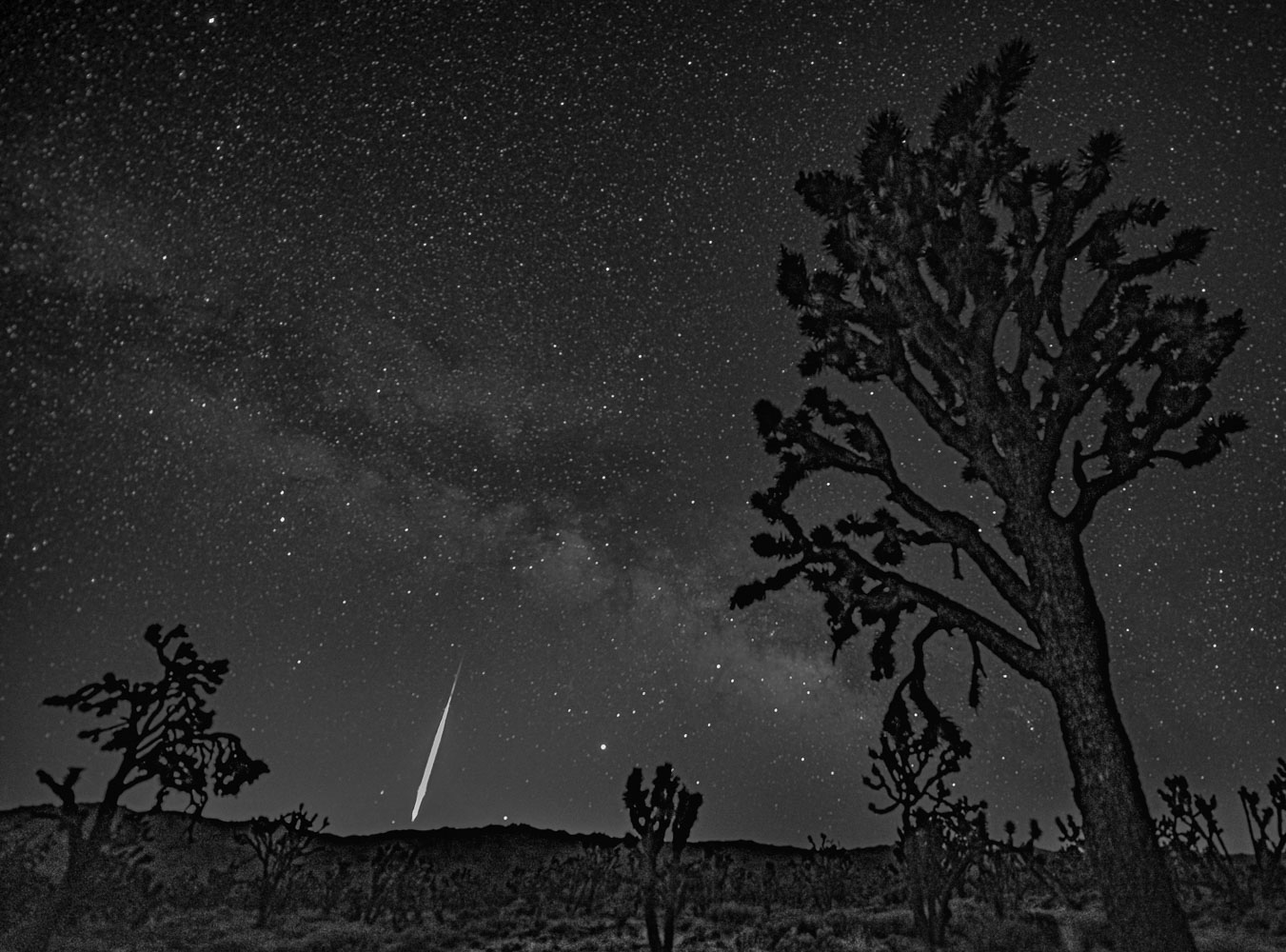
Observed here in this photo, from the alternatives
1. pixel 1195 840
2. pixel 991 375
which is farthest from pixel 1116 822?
pixel 1195 840

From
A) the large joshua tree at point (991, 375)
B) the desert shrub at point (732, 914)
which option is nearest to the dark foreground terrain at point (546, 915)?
the desert shrub at point (732, 914)

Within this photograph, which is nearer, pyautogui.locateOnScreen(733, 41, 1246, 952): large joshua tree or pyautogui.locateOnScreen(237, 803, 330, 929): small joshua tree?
pyautogui.locateOnScreen(733, 41, 1246, 952): large joshua tree

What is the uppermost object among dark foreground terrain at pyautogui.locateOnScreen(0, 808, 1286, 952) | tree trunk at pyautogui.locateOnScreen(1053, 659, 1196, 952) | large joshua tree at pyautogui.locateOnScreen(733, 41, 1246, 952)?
large joshua tree at pyautogui.locateOnScreen(733, 41, 1246, 952)

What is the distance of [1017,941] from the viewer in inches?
611

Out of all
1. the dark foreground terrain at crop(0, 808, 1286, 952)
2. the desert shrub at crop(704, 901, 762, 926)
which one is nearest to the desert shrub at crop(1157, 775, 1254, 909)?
the dark foreground terrain at crop(0, 808, 1286, 952)

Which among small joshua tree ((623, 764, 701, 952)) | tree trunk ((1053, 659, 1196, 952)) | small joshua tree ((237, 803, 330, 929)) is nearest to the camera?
tree trunk ((1053, 659, 1196, 952))

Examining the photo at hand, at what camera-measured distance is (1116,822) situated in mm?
4770

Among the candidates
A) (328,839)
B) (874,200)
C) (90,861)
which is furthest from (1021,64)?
(328,839)

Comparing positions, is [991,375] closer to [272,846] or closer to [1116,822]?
[1116,822]

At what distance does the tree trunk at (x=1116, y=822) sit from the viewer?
14.9ft

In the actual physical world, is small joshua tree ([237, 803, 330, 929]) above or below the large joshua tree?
below

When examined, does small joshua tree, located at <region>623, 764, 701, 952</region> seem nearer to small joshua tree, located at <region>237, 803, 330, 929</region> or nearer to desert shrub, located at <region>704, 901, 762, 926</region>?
desert shrub, located at <region>704, 901, 762, 926</region>

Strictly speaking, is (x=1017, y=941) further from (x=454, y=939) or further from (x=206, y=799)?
(x=206, y=799)

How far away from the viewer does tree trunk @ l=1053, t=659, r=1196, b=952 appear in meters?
4.55
